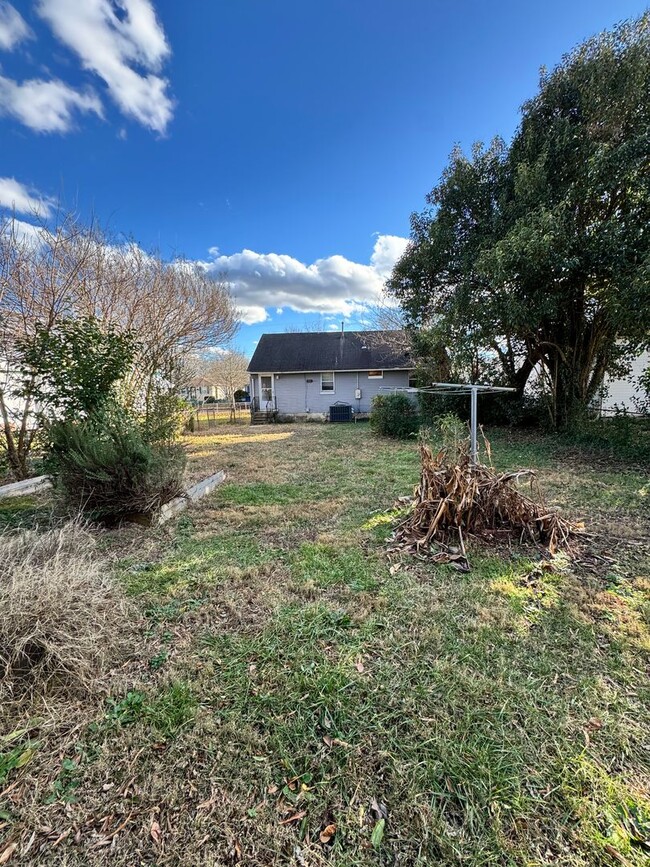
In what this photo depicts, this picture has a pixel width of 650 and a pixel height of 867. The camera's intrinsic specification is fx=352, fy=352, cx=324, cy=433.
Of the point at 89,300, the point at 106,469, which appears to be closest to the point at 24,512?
the point at 106,469

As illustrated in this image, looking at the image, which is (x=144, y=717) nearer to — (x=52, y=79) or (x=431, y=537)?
(x=431, y=537)

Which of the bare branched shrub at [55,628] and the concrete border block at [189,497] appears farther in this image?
the concrete border block at [189,497]

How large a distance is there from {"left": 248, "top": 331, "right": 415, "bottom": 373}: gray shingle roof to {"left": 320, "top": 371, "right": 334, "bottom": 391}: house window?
46 centimetres

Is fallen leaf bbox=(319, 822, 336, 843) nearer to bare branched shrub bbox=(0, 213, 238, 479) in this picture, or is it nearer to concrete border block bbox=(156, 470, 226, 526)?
concrete border block bbox=(156, 470, 226, 526)

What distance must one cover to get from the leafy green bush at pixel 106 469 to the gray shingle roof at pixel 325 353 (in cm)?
1427

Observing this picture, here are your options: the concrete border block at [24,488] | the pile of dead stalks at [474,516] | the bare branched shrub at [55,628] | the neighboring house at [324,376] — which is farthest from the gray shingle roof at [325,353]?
the bare branched shrub at [55,628]

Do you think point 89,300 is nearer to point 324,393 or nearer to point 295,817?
point 295,817

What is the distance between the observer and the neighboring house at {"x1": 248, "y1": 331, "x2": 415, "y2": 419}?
58.9 feet

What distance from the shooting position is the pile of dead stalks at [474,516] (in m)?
3.42

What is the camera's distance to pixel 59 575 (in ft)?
6.86

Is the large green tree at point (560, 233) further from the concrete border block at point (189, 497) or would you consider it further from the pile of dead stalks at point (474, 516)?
the concrete border block at point (189, 497)

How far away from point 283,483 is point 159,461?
7.20ft

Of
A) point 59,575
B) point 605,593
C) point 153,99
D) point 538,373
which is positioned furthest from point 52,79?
point 538,373

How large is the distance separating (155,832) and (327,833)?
0.62 metres
